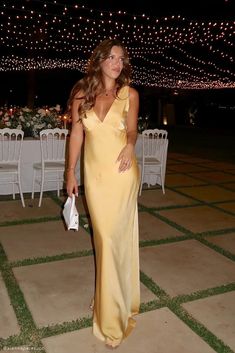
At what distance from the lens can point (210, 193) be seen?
250 inches

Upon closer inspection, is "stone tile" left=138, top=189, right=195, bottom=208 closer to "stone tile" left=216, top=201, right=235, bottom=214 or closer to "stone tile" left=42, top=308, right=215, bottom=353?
"stone tile" left=216, top=201, right=235, bottom=214

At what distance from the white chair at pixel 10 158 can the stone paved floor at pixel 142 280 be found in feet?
1.11

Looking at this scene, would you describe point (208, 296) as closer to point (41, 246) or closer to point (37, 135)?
point (41, 246)

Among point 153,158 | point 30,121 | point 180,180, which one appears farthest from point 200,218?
point 30,121

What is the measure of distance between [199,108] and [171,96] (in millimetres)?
4419

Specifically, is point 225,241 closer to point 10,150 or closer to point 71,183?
point 71,183

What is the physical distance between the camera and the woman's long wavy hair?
81.9 inches

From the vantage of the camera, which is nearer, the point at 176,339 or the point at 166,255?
the point at 176,339

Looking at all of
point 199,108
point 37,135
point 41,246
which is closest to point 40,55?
point 199,108

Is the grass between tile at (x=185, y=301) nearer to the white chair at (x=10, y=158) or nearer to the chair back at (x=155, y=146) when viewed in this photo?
the white chair at (x=10, y=158)

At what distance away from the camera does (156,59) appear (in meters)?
17.1

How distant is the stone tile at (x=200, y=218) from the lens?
459 centimetres

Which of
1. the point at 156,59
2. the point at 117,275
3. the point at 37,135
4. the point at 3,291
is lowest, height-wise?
the point at 3,291

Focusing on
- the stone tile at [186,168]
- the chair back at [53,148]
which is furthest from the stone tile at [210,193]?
the chair back at [53,148]
